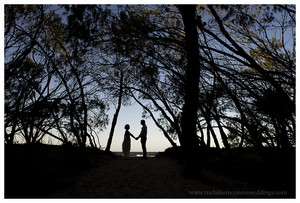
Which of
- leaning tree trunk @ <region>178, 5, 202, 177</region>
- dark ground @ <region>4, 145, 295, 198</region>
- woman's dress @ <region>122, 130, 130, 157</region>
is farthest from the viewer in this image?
woman's dress @ <region>122, 130, 130, 157</region>

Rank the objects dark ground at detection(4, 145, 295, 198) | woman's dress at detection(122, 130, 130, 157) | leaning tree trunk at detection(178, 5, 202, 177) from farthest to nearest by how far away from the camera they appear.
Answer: woman's dress at detection(122, 130, 130, 157), leaning tree trunk at detection(178, 5, 202, 177), dark ground at detection(4, 145, 295, 198)

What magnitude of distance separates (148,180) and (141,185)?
2.06 ft

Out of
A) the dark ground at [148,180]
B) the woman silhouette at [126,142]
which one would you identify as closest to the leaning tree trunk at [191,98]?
the dark ground at [148,180]

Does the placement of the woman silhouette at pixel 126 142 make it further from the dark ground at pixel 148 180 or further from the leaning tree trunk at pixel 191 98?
the leaning tree trunk at pixel 191 98

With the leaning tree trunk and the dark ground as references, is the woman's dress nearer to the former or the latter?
the dark ground

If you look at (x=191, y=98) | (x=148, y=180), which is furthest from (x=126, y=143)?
(x=191, y=98)

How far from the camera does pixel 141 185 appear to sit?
6.09 metres

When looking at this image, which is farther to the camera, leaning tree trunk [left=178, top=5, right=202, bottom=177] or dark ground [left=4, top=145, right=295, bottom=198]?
leaning tree trunk [left=178, top=5, right=202, bottom=177]

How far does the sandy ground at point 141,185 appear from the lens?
17.0 ft

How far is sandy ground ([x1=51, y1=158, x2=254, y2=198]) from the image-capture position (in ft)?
17.0

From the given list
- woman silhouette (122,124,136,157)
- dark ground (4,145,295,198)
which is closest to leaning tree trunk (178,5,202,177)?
dark ground (4,145,295,198)

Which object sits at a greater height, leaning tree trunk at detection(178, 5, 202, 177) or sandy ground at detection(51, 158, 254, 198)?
leaning tree trunk at detection(178, 5, 202, 177)
